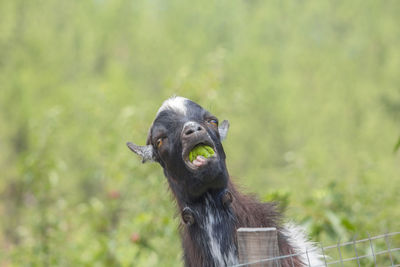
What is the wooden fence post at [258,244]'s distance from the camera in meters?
2.03

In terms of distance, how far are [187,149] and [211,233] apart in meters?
0.52

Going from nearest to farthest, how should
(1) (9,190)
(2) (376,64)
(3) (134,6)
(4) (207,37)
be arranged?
(1) (9,190) → (2) (376,64) → (4) (207,37) → (3) (134,6)

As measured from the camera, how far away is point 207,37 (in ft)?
49.9

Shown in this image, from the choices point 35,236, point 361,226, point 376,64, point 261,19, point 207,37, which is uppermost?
point 261,19

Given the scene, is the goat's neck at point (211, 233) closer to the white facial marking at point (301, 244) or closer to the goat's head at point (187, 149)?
the goat's head at point (187, 149)

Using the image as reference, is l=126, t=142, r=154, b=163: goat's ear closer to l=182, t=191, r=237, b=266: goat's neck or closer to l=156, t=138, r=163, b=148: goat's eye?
A: l=156, t=138, r=163, b=148: goat's eye

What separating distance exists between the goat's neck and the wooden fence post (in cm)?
72

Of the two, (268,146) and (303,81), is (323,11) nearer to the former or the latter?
(303,81)

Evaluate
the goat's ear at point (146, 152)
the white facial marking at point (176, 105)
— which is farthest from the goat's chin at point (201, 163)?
the goat's ear at point (146, 152)

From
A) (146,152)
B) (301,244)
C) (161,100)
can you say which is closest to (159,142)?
(146,152)

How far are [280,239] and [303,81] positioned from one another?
13.8 meters

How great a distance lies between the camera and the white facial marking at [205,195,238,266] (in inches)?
109

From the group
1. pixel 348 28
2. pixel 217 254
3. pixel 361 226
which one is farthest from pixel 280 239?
pixel 348 28

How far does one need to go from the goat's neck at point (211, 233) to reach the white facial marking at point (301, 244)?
1.28 ft
